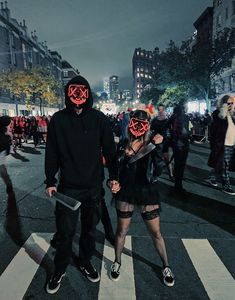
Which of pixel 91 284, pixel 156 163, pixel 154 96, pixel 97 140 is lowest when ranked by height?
pixel 91 284

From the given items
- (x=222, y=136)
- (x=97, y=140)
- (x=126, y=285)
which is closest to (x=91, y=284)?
(x=126, y=285)

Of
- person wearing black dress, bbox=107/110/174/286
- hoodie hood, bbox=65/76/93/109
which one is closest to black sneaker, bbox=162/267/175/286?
person wearing black dress, bbox=107/110/174/286

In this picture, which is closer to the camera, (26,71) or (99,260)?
(99,260)

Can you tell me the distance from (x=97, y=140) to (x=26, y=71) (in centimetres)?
3782

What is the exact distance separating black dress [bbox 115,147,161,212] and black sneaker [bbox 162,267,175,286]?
0.78 metres

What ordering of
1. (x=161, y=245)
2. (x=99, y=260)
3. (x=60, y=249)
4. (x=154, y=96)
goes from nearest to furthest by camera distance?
1. (x=60, y=249)
2. (x=161, y=245)
3. (x=99, y=260)
4. (x=154, y=96)

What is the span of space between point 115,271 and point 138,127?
171 cm

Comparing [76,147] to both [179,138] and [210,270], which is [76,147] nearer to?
[210,270]

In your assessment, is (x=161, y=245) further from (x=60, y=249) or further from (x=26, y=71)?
(x=26, y=71)

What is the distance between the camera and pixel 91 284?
3.21 meters

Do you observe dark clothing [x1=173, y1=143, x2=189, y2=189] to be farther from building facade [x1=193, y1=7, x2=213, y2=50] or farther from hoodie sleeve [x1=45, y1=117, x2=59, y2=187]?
building facade [x1=193, y1=7, x2=213, y2=50]

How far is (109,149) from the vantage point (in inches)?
126

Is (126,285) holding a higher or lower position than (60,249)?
lower

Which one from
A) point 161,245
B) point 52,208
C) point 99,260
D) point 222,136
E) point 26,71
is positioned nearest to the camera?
point 161,245
